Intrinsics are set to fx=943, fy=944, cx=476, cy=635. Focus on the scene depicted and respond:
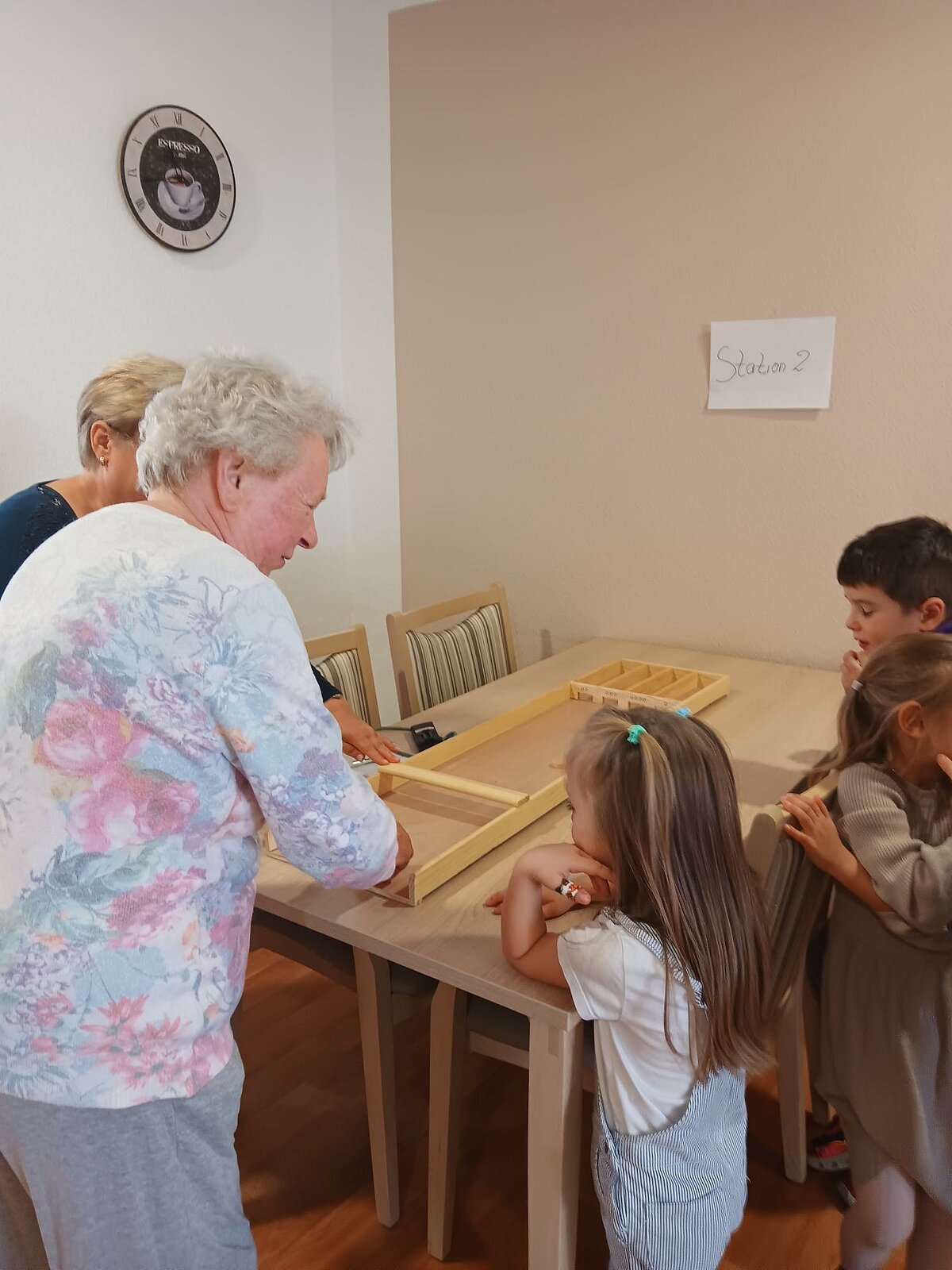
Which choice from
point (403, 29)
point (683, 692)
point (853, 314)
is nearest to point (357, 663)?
point (683, 692)

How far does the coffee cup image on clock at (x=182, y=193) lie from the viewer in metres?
2.50

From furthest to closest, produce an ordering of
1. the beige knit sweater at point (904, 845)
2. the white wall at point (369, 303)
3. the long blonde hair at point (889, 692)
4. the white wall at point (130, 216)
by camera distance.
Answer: the white wall at point (369, 303)
the white wall at point (130, 216)
the long blonde hair at point (889, 692)
the beige knit sweater at point (904, 845)

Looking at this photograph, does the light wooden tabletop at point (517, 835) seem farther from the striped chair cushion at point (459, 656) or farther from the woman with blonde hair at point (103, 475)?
the woman with blonde hair at point (103, 475)

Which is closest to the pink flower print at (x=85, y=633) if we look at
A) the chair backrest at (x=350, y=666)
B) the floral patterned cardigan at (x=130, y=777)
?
the floral patterned cardigan at (x=130, y=777)

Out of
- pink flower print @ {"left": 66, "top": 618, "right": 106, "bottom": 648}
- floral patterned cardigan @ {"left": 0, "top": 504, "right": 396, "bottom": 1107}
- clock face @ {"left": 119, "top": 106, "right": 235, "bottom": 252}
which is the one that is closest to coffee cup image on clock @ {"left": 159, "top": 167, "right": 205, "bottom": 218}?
clock face @ {"left": 119, "top": 106, "right": 235, "bottom": 252}

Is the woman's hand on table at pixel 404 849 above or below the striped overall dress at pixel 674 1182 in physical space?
above

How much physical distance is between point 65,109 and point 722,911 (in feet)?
7.58

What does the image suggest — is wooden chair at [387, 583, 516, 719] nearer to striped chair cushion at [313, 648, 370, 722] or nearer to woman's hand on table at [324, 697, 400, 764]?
striped chair cushion at [313, 648, 370, 722]

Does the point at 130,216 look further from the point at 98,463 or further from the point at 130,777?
the point at 130,777

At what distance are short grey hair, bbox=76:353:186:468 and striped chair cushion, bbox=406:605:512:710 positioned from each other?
3.49 ft

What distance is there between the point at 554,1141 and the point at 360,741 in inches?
30.1

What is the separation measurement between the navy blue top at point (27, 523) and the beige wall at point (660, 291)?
5.13 feet

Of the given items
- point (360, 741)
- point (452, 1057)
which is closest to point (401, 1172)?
point (452, 1057)

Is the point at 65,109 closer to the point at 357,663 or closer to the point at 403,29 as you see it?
the point at 403,29
